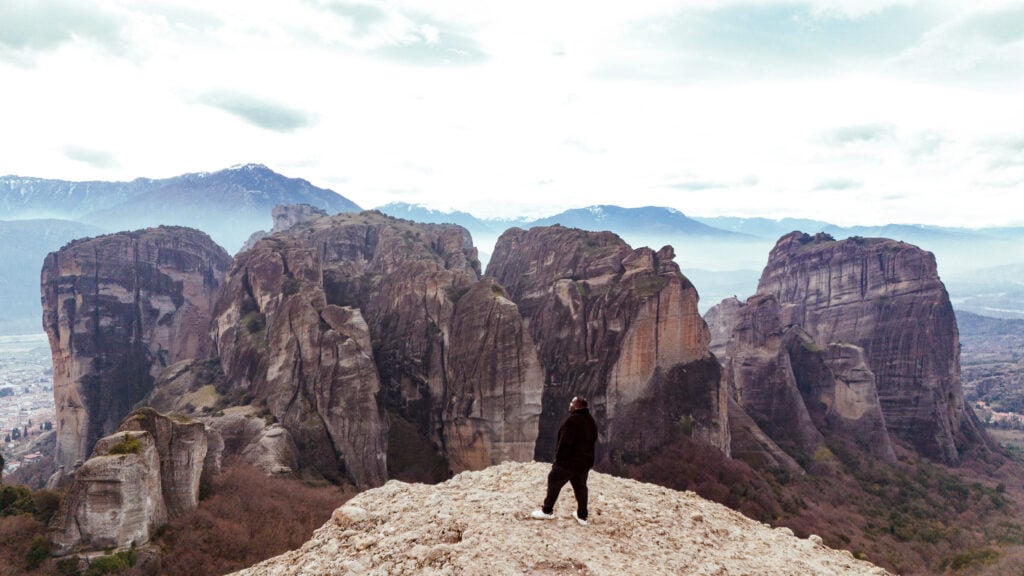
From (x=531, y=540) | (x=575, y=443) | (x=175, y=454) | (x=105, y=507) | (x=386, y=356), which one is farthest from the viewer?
(x=386, y=356)

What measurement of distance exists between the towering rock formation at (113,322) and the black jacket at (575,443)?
70.6m

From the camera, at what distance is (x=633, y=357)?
48500 millimetres

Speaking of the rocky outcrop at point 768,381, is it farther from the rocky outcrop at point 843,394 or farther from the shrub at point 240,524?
the shrub at point 240,524

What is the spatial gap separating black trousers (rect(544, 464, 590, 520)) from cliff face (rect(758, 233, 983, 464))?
7456 centimetres

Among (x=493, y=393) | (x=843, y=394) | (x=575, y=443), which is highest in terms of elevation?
(x=575, y=443)

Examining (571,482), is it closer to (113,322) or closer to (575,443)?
(575,443)

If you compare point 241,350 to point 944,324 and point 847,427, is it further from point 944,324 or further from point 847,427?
point 944,324

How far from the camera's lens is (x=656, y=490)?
14.7m

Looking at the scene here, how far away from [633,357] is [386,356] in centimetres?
2387

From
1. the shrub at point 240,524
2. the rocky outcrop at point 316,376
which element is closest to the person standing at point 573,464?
the shrub at point 240,524

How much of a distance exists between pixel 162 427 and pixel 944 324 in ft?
281

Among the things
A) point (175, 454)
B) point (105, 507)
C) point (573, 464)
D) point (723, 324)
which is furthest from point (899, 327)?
point (105, 507)

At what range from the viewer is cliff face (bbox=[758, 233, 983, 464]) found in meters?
66.5

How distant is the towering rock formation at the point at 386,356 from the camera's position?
A: 41.2 meters
